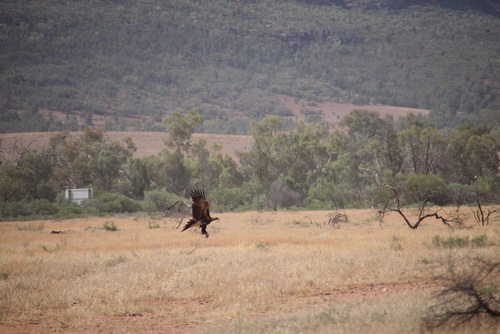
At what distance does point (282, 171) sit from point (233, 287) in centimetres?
5008

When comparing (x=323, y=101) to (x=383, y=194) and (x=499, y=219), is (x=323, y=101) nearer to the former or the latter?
(x=383, y=194)

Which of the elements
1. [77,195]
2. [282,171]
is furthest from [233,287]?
[282,171]

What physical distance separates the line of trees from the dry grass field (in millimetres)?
24862

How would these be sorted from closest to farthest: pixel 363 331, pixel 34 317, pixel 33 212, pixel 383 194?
pixel 363 331, pixel 34 317, pixel 383 194, pixel 33 212

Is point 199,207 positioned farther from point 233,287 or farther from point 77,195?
point 77,195

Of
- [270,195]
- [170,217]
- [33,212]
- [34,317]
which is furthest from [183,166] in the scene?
[34,317]

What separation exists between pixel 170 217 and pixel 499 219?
60.1 feet

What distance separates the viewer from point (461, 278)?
9.28 meters

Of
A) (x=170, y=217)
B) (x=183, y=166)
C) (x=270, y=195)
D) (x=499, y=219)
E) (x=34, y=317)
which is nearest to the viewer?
(x=34, y=317)

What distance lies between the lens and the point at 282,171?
206 ft

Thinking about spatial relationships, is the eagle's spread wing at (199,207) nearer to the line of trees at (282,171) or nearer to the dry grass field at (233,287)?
the dry grass field at (233,287)

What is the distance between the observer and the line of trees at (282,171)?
48.3m

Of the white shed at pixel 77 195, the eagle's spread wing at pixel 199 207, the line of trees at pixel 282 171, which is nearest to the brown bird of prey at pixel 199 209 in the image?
the eagle's spread wing at pixel 199 207

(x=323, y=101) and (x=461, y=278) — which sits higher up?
(x=323, y=101)
